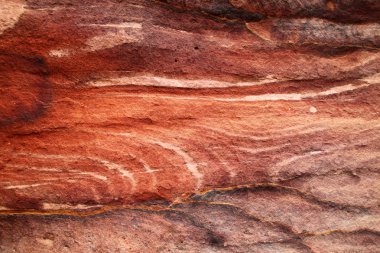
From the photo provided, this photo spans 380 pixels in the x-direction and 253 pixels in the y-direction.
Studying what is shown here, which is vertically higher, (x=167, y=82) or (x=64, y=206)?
(x=167, y=82)

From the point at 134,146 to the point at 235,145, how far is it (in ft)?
2.92

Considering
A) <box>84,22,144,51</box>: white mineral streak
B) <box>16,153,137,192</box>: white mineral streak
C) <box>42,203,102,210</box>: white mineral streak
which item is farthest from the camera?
<box>42,203,102,210</box>: white mineral streak

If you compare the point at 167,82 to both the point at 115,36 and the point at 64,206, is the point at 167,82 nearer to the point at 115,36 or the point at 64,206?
the point at 115,36

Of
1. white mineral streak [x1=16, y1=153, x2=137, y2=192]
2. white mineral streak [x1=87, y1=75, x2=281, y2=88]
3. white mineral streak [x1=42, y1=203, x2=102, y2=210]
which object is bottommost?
white mineral streak [x1=42, y1=203, x2=102, y2=210]

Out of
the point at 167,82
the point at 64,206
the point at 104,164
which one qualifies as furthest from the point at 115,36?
the point at 64,206

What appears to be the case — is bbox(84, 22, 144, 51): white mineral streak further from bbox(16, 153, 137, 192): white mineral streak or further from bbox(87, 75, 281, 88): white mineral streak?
bbox(16, 153, 137, 192): white mineral streak

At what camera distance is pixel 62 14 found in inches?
99.8

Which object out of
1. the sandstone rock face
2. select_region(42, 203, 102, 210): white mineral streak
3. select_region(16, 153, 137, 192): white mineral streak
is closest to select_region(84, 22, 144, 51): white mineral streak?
the sandstone rock face

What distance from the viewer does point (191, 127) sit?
281 centimetres

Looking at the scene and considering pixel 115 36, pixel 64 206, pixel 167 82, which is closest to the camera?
pixel 115 36

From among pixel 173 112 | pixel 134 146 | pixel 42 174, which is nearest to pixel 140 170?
pixel 134 146

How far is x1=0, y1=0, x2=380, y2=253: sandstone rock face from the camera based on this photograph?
8.66 feet

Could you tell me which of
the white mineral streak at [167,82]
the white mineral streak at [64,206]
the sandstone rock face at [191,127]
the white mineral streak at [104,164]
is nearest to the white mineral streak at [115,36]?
Answer: the sandstone rock face at [191,127]

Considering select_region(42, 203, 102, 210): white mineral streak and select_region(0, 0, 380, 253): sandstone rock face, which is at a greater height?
select_region(0, 0, 380, 253): sandstone rock face
